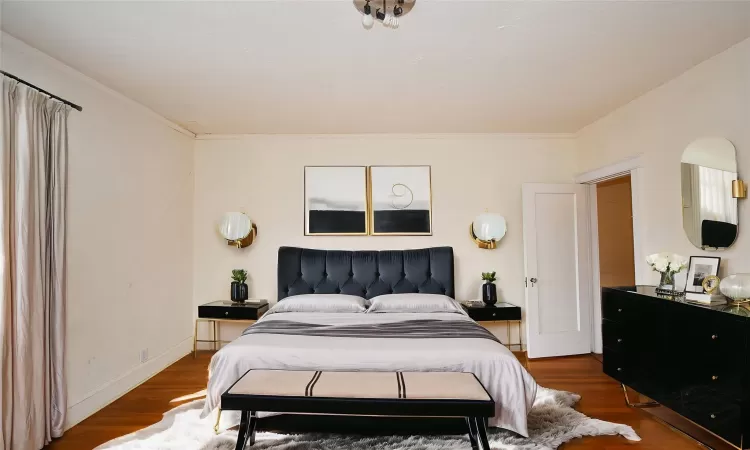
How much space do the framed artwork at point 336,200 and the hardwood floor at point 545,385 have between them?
6.42 ft

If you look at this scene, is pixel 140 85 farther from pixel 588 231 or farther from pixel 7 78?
pixel 588 231

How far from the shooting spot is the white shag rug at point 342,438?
8.48 ft

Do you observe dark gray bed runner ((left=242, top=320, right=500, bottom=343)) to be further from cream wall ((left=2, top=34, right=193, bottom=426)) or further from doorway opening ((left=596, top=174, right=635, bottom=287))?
doorway opening ((left=596, top=174, right=635, bottom=287))

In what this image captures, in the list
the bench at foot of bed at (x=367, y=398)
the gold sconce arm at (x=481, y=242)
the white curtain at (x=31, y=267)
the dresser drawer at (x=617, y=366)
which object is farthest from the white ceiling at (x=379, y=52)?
the dresser drawer at (x=617, y=366)

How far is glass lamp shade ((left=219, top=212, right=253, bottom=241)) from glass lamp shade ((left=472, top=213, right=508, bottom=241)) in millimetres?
2600

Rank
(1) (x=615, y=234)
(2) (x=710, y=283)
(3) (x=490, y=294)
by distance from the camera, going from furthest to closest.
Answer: (1) (x=615, y=234), (3) (x=490, y=294), (2) (x=710, y=283)

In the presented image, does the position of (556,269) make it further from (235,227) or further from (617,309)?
(235,227)

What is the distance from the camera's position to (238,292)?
4613mm

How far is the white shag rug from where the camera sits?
259 cm

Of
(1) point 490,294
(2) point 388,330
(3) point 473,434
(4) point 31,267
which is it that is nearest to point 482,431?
(3) point 473,434

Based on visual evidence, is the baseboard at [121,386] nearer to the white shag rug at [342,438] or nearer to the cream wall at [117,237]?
the cream wall at [117,237]

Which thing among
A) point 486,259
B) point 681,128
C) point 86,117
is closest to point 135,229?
point 86,117

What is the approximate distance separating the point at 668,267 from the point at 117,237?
14.2 ft

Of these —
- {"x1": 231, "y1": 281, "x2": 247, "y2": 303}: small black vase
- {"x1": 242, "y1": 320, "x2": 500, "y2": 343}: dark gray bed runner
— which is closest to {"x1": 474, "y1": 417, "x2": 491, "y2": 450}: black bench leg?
{"x1": 242, "y1": 320, "x2": 500, "y2": 343}: dark gray bed runner
